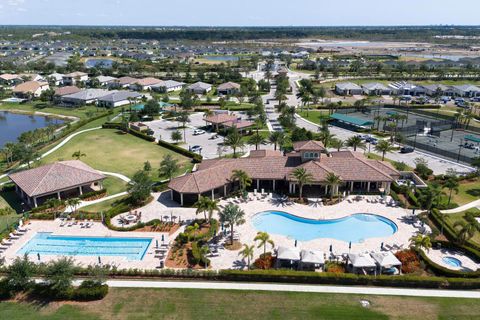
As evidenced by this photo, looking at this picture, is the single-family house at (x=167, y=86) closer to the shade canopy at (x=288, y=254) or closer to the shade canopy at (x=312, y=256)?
the shade canopy at (x=288, y=254)

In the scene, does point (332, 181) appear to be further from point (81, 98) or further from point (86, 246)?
point (81, 98)

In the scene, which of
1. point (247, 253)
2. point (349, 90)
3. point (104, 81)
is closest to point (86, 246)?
point (247, 253)

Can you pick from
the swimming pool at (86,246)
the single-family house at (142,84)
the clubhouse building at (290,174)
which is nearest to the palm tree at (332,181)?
the clubhouse building at (290,174)

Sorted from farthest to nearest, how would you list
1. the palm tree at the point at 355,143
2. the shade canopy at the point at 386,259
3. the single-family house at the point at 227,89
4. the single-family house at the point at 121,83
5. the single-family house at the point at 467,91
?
the single-family house at the point at 121,83
the single-family house at the point at 227,89
the single-family house at the point at 467,91
the palm tree at the point at 355,143
the shade canopy at the point at 386,259

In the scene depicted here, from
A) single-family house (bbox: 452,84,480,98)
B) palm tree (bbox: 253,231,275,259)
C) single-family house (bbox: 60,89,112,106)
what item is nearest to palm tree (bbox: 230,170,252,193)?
palm tree (bbox: 253,231,275,259)

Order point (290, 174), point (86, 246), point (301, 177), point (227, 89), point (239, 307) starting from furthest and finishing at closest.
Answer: point (227, 89) < point (290, 174) < point (301, 177) < point (86, 246) < point (239, 307)
